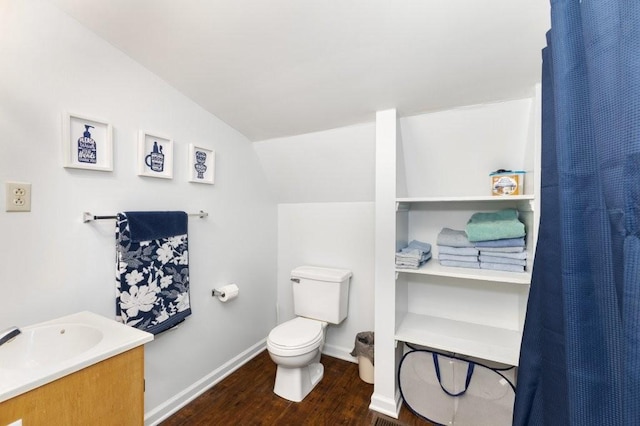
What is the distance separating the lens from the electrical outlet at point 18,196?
3.63 ft

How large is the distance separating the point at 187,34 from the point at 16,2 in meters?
0.63

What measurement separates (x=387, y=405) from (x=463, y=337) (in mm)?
634

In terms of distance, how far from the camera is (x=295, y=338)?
1846mm

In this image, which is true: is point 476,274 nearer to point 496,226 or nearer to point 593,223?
point 496,226

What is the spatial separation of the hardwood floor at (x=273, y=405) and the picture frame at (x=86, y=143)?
4.98 ft

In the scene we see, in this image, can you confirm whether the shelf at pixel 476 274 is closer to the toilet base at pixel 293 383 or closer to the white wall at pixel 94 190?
the toilet base at pixel 293 383

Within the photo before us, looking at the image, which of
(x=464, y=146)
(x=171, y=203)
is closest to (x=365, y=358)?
(x=464, y=146)

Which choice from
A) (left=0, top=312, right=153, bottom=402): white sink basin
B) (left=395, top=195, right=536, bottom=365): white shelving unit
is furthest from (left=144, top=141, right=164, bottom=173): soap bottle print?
(left=395, top=195, right=536, bottom=365): white shelving unit

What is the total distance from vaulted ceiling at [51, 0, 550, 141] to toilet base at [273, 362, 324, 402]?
1752 millimetres

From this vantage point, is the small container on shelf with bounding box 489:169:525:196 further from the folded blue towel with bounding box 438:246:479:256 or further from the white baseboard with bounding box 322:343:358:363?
the white baseboard with bounding box 322:343:358:363

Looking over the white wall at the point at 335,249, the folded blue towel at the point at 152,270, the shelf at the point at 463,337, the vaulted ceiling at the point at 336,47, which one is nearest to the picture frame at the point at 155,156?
the folded blue towel at the point at 152,270

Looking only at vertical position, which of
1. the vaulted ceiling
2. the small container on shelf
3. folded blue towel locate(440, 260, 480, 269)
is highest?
the vaulted ceiling

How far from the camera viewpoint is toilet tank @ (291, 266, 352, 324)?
2.18 meters

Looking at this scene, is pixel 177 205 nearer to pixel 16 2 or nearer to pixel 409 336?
pixel 16 2
